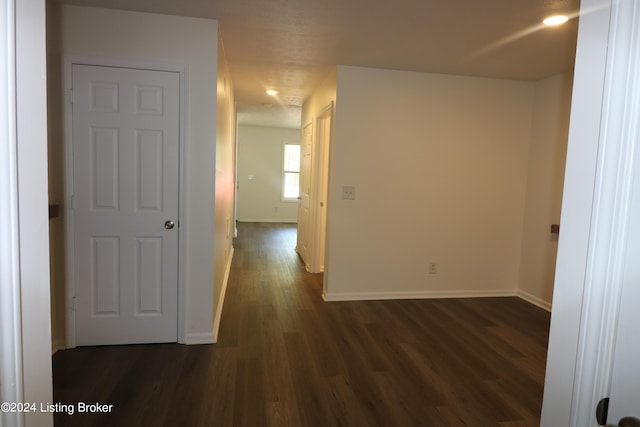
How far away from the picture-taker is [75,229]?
2.68 metres

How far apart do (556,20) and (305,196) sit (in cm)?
386

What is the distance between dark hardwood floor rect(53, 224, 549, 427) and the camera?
2090 mm

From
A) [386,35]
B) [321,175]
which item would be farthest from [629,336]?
[321,175]

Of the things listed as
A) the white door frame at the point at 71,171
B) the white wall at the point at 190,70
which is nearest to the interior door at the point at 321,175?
the white wall at the point at 190,70

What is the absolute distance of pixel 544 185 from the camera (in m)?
4.03

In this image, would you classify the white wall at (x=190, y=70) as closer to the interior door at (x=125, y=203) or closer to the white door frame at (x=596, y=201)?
the interior door at (x=125, y=203)

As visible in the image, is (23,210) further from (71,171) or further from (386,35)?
(386,35)

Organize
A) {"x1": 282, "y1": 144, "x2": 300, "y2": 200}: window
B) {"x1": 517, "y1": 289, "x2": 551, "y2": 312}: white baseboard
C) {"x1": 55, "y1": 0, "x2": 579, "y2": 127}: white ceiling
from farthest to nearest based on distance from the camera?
1. {"x1": 282, "y1": 144, "x2": 300, "y2": 200}: window
2. {"x1": 517, "y1": 289, "x2": 551, "y2": 312}: white baseboard
3. {"x1": 55, "y1": 0, "x2": 579, "y2": 127}: white ceiling

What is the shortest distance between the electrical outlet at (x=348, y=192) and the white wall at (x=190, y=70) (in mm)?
1493

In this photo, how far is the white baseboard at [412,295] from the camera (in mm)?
3971

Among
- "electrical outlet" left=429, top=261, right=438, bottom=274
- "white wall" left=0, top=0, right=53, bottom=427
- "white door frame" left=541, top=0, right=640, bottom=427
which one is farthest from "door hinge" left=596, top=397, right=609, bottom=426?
"electrical outlet" left=429, top=261, right=438, bottom=274

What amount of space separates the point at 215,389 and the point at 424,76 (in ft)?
11.5

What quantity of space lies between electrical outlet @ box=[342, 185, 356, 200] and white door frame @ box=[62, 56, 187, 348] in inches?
67.3

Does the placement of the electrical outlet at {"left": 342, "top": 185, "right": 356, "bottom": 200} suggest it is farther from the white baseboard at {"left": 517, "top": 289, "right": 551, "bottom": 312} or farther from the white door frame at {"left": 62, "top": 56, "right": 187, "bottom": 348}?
the white baseboard at {"left": 517, "top": 289, "right": 551, "bottom": 312}
